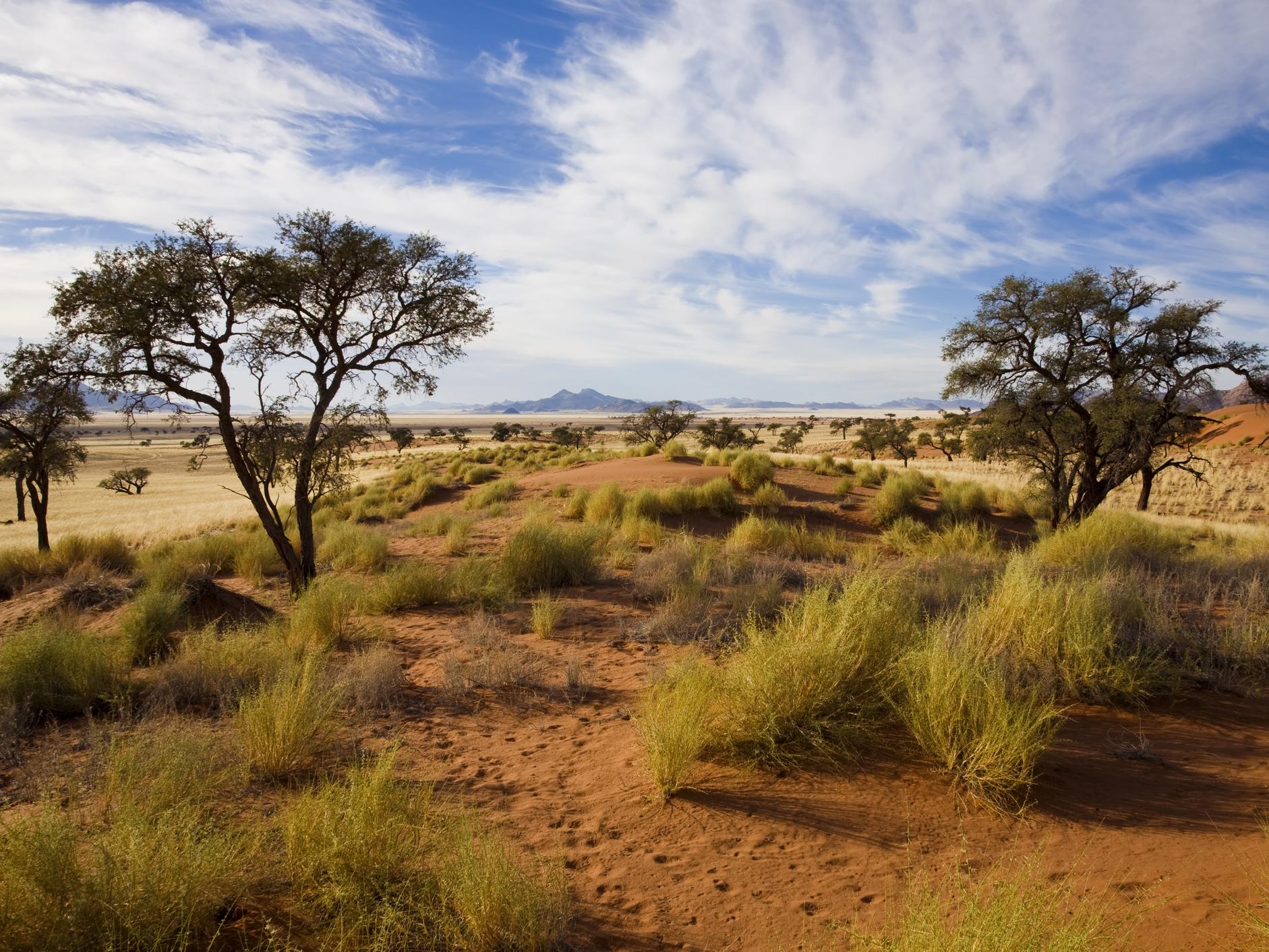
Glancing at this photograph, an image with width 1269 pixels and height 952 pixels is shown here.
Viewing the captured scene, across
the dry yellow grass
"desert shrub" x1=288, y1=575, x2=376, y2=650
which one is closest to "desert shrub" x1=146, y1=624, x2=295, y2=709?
"desert shrub" x1=288, y1=575, x2=376, y2=650

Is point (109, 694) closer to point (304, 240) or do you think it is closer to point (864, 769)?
point (864, 769)

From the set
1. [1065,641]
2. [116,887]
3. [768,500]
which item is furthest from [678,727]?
[768,500]

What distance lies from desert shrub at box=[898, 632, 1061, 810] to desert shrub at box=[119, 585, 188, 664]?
7.71 m

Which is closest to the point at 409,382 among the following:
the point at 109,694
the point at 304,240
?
the point at 304,240

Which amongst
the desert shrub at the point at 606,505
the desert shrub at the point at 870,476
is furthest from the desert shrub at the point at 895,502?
the desert shrub at the point at 606,505

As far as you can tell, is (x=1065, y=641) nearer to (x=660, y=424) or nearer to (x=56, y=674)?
(x=56, y=674)

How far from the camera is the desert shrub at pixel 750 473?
2005 cm

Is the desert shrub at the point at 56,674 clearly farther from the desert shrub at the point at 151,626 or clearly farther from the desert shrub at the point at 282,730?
the desert shrub at the point at 282,730

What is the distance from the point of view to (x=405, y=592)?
32.5ft

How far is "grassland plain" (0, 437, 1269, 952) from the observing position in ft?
9.85

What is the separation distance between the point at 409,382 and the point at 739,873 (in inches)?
423

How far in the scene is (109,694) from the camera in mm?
6254

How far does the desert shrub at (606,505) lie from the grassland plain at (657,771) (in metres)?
6.89

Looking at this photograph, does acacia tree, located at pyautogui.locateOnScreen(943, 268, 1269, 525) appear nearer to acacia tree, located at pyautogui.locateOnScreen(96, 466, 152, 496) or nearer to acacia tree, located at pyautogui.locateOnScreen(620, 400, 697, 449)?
acacia tree, located at pyautogui.locateOnScreen(620, 400, 697, 449)
